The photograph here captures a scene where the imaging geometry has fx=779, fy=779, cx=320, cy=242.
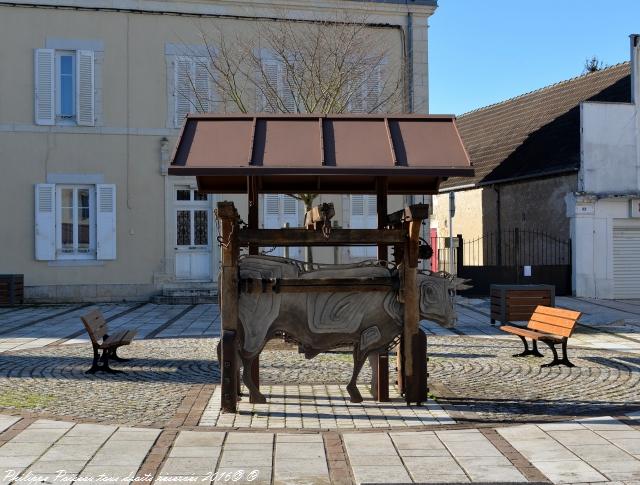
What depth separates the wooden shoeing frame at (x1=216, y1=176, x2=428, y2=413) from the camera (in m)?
7.45

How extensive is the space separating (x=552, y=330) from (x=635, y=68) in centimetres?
1399

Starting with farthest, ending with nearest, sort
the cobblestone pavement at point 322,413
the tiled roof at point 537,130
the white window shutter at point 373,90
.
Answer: the tiled roof at point 537,130
the white window shutter at point 373,90
the cobblestone pavement at point 322,413

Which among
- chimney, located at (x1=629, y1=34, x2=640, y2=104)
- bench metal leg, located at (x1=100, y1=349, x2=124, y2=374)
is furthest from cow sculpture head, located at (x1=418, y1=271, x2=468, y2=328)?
chimney, located at (x1=629, y1=34, x2=640, y2=104)

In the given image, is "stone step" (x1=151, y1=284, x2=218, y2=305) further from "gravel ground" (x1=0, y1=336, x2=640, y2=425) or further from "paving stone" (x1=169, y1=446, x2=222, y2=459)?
"paving stone" (x1=169, y1=446, x2=222, y2=459)

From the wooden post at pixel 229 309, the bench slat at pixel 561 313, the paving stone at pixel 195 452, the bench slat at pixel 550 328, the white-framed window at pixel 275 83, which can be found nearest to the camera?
the paving stone at pixel 195 452

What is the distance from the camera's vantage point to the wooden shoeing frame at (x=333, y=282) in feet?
24.4

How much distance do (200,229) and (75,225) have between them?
3309 mm

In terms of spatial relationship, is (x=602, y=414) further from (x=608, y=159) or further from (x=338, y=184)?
(x=608, y=159)

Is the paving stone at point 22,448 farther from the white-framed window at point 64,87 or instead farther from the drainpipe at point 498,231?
the drainpipe at point 498,231

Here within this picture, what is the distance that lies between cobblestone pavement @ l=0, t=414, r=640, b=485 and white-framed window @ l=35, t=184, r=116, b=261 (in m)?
14.2

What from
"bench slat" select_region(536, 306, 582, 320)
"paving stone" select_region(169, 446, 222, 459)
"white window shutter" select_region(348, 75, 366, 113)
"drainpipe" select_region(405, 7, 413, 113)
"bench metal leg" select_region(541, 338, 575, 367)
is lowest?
"paving stone" select_region(169, 446, 222, 459)

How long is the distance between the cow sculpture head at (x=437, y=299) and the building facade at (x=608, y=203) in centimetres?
1461

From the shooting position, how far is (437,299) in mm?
7863

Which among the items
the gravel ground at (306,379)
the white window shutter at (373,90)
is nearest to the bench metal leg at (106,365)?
the gravel ground at (306,379)
